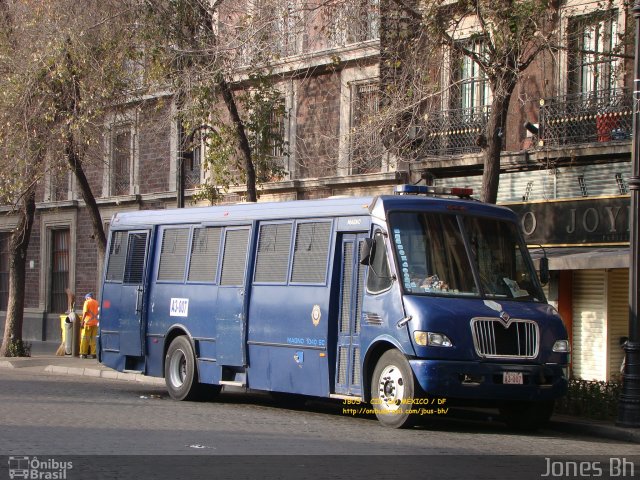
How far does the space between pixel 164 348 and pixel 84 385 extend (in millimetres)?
3349

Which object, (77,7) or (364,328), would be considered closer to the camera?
(364,328)

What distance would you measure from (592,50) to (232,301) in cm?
856

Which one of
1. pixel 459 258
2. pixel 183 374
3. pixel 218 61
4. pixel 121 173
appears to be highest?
pixel 218 61

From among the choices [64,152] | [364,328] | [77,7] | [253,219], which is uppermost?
[77,7]

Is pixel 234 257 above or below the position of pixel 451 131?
below

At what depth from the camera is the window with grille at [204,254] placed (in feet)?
58.2

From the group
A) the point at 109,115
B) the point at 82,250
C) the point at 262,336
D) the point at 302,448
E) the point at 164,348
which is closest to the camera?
the point at 302,448

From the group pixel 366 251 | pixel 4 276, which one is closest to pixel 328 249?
pixel 366 251

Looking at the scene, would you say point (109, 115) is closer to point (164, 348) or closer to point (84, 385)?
point (84, 385)

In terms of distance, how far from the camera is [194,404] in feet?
57.2

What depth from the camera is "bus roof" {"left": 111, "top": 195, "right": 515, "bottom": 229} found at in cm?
1461

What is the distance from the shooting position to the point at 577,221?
21516 mm

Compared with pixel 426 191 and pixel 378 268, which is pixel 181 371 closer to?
pixel 378 268

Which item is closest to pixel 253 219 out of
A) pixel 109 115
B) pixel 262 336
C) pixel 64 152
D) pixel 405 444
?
pixel 262 336
